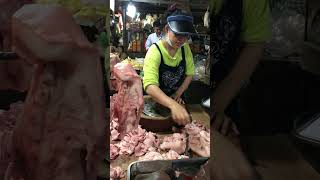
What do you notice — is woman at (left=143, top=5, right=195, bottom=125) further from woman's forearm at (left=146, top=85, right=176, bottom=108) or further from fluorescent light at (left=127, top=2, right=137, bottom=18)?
fluorescent light at (left=127, top=2, right=137, bottom=18)

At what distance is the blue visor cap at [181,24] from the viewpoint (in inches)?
43.1

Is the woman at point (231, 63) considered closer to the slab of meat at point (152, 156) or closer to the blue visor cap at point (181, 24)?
the blue visor cap at point (181, 24)

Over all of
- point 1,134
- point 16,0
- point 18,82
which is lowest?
point 1,134

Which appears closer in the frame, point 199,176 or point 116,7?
point 116,7

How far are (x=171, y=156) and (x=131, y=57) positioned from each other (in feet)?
1.17

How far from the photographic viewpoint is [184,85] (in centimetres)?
113

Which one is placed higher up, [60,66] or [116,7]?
[116,7]

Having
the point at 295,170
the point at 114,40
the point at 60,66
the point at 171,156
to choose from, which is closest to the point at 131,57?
the point at 114,40

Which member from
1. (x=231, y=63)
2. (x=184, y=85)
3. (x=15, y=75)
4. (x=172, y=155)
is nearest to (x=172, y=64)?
(x=184, y=85)

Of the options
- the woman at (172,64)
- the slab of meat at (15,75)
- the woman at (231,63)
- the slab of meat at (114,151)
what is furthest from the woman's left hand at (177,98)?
the slab of meat at (15,75)

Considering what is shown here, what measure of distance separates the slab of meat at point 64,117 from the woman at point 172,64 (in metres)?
0.21

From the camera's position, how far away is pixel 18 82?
3.11ft

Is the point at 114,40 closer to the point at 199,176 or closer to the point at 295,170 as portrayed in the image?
the point at 199,176

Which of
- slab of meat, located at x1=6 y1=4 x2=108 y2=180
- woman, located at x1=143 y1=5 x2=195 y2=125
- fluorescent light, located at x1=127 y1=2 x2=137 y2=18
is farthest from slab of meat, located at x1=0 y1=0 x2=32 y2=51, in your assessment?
woman, located at x1=143 y1=5 x2=195 y2=125
